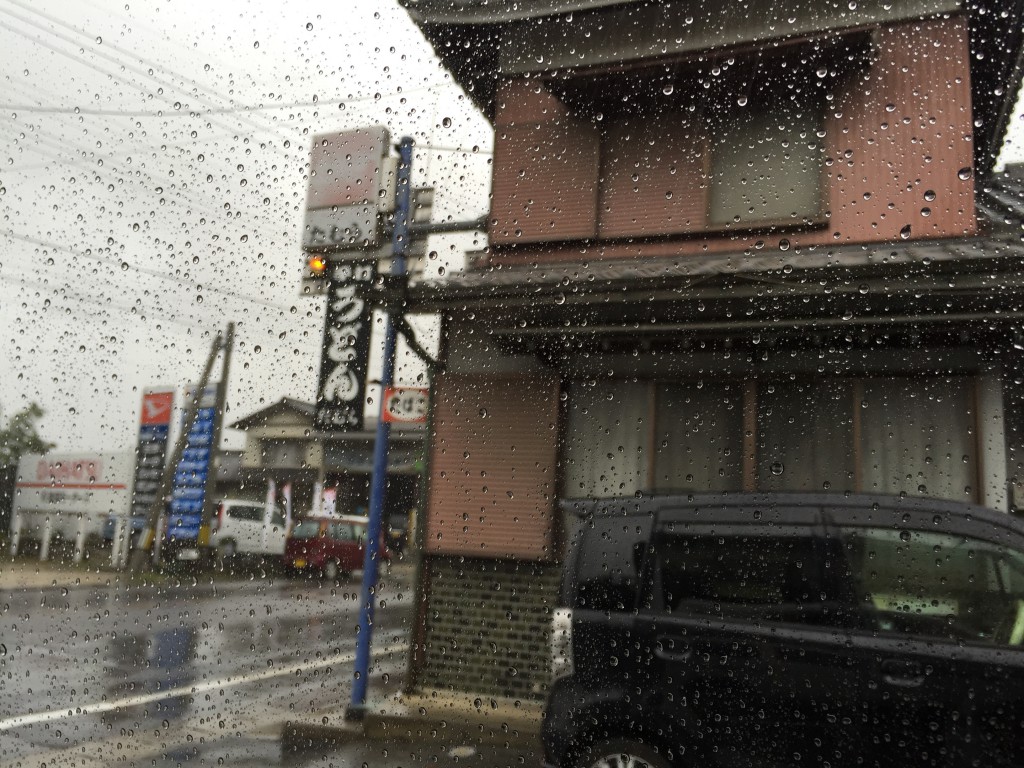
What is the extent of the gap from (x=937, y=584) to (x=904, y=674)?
14 centimetres

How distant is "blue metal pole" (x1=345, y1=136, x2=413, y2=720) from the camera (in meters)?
1.69

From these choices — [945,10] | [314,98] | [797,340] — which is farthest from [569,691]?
[314,98]

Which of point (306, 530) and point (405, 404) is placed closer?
point (405, 404)

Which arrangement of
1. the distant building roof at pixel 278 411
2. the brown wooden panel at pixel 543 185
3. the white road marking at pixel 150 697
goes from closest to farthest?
1. the brown wooden panel at pixel 543 185
2. the distant building roof at pixel 278 411
3. the white road marking at pixel 150 697

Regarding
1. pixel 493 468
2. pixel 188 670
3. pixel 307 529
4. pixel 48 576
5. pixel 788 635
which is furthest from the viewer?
pixel 188 670

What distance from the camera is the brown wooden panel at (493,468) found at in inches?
58.5

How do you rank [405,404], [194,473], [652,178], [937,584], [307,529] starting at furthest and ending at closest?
[194,473]
[307,529]
[652,178]
[405,404]
[937,584]

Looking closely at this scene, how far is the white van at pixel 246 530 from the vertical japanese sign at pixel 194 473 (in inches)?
2.6

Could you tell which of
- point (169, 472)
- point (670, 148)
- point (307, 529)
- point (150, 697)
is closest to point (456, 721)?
point (307, 529)

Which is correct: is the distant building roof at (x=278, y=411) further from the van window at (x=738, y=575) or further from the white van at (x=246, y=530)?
the van window at (x=738, y=575)

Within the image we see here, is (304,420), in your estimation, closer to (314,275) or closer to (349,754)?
(314,275)

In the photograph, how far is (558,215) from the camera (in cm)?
173

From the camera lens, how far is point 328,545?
6.12 feet

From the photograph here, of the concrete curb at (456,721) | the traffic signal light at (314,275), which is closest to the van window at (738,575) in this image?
the concrete curb at (456,721)
